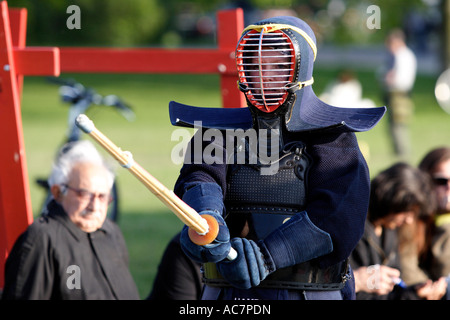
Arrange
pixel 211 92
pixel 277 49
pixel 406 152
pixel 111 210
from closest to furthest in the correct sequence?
pixel 277 49
pixel 111 210
pixel 406 152
pixel 211 92

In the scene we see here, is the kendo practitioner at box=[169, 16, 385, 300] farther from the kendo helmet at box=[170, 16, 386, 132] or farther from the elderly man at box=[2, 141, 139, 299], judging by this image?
the elderly man at box=[2, 141, 139, 299]

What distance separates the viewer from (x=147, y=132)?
1605 centimetres

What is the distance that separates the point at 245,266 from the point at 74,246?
149 centimetres

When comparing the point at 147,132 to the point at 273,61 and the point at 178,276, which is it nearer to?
the point at 178,276

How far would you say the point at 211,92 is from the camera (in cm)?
2283

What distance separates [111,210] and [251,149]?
4445 millimetres

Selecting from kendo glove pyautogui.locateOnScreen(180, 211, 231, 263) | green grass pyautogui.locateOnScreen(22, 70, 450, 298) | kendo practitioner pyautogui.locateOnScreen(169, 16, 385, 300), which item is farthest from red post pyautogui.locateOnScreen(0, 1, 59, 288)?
green grass pyautogui.locateOnScreen(22, 70, 450, 298)

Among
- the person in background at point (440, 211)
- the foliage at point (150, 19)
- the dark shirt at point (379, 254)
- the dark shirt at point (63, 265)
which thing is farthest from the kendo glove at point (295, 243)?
the foliage at point (150, 19)

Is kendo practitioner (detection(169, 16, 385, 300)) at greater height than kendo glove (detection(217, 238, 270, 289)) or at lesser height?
greater

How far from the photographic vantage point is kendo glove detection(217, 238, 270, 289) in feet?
8.33

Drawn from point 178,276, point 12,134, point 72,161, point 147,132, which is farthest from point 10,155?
point 147,132

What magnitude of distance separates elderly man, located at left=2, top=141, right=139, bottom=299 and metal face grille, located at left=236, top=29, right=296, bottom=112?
4.58 feet
